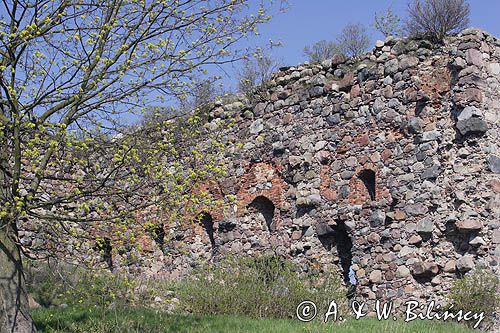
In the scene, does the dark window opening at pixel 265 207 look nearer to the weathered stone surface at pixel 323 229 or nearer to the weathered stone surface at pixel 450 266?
the weathered stone surface at pixel 323 229

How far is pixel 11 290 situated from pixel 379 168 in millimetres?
6792

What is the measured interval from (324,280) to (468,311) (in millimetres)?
2884

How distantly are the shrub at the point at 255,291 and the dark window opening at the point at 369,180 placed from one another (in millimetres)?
1719

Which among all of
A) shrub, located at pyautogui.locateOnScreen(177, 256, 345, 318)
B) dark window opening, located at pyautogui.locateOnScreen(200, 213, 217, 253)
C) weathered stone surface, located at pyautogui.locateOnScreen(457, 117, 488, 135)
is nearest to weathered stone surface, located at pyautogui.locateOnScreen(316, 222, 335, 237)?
shrub, located at pyautogui.locateOnScreen(177, 256, 345, 318)

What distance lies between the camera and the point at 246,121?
50.8 feet

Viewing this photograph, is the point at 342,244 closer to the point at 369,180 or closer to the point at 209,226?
the point at 369,180

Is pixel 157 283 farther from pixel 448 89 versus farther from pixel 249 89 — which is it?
pixel 448 89

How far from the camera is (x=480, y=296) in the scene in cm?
1088

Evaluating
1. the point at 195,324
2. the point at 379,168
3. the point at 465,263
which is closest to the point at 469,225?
the point at 465,263

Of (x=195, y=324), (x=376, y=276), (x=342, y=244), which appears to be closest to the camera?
(x=195, y=324)

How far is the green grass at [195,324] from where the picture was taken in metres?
9.49

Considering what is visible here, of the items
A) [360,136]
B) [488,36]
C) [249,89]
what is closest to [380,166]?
[360,136]

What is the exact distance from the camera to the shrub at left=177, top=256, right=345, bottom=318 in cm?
1155

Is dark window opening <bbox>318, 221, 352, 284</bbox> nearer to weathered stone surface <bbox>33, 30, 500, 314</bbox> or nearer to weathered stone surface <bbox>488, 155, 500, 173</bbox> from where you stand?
weathered stone surface <bbox>33, 30, 500, 314</bbox>
